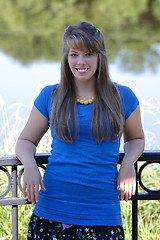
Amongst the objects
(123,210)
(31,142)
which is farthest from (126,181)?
(123,210)

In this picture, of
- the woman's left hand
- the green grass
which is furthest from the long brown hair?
the green grass

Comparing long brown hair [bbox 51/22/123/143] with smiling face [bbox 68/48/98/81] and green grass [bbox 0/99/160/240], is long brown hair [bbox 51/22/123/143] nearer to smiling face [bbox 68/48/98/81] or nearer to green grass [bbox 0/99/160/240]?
smiling face [bbox 68/48/98/81]

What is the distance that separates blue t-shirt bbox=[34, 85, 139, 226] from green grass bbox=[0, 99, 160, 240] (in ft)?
3.49

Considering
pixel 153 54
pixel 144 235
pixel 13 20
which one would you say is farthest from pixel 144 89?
pixel 144 235

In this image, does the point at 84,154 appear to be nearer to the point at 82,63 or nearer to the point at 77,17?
the point at 82,63

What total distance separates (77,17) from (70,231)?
81.3ft

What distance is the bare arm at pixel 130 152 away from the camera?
1.45 metres

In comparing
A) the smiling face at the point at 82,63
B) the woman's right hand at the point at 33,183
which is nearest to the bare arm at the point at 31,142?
the woman's right hand at the point at 33,183

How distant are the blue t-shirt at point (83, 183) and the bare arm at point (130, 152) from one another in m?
0.03

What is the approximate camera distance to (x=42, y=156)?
1595 millimetres

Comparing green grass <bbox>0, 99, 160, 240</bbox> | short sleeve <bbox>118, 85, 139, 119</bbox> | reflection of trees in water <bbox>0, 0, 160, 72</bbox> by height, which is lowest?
green grass <bbox>0, 99, 160, 240</bbox>

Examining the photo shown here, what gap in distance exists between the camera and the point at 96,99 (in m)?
1.47

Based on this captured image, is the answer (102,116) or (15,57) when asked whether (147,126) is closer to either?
(102,116)

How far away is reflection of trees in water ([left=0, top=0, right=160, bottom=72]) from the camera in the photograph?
26.6m
